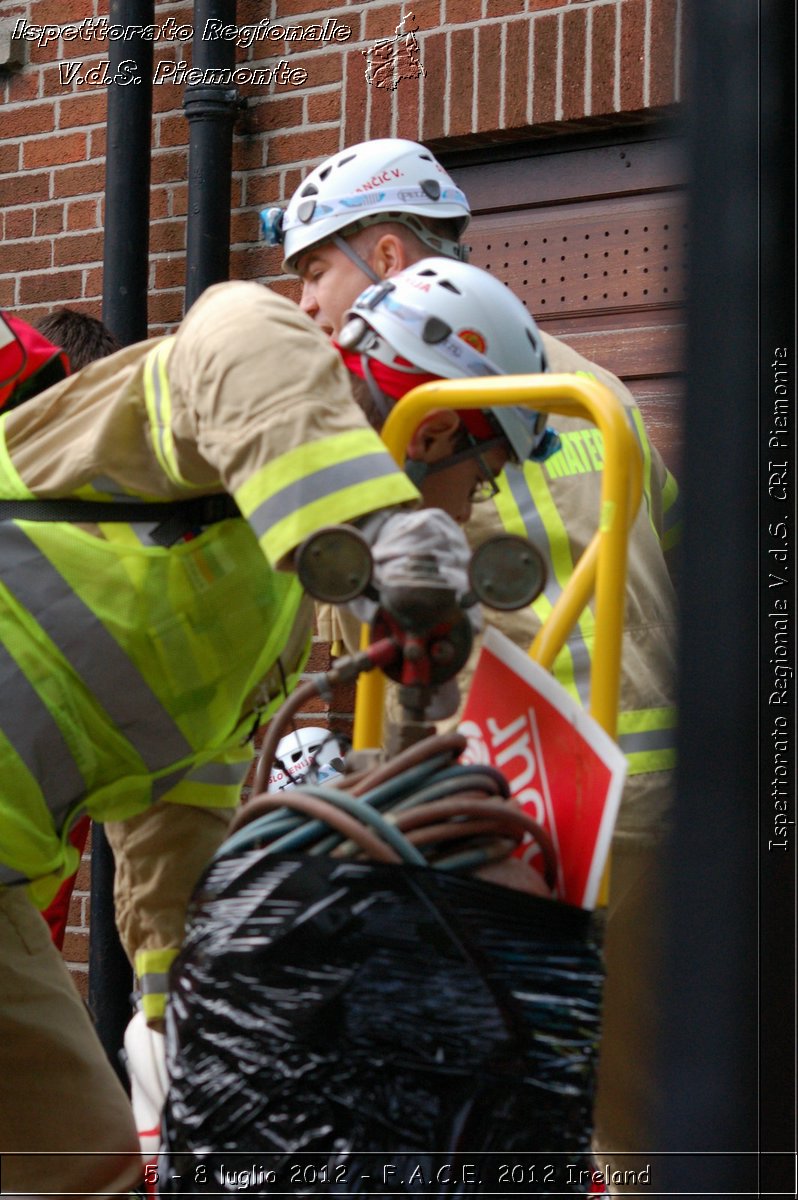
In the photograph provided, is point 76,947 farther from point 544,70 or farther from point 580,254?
point 544,70

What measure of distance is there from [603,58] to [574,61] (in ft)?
0.28

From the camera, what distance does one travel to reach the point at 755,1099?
732 millimetres

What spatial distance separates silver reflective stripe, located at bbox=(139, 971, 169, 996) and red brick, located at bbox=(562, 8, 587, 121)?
2.63 metres

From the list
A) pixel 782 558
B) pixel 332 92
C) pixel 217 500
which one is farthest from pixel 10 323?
pixel 332 92

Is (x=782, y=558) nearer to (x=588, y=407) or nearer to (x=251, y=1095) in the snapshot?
(x=251, y=1095)

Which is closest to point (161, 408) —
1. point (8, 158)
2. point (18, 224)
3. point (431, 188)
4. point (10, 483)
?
point (10, 483)

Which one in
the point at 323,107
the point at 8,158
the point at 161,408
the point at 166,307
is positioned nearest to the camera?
the point at 161,408

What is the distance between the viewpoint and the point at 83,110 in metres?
5.21

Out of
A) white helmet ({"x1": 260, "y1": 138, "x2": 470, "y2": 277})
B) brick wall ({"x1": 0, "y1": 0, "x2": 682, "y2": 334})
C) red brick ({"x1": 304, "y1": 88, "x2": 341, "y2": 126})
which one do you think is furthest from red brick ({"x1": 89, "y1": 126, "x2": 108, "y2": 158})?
white helmet ({"x1": 260, "y1": 138, "x2": 470, "y2": 277})

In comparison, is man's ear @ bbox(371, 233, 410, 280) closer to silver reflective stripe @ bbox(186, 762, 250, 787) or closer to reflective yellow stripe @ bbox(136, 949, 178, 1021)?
silver reflective stripe @ bbox(186, 762, 250, 787)

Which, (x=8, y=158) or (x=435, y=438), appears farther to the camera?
(x=8, y=158)

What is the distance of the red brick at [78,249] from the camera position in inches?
203

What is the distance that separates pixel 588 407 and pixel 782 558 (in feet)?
3.44

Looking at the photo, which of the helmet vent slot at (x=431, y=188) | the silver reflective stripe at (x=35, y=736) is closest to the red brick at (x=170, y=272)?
the helmet vent slot at (x=431, y=188)
